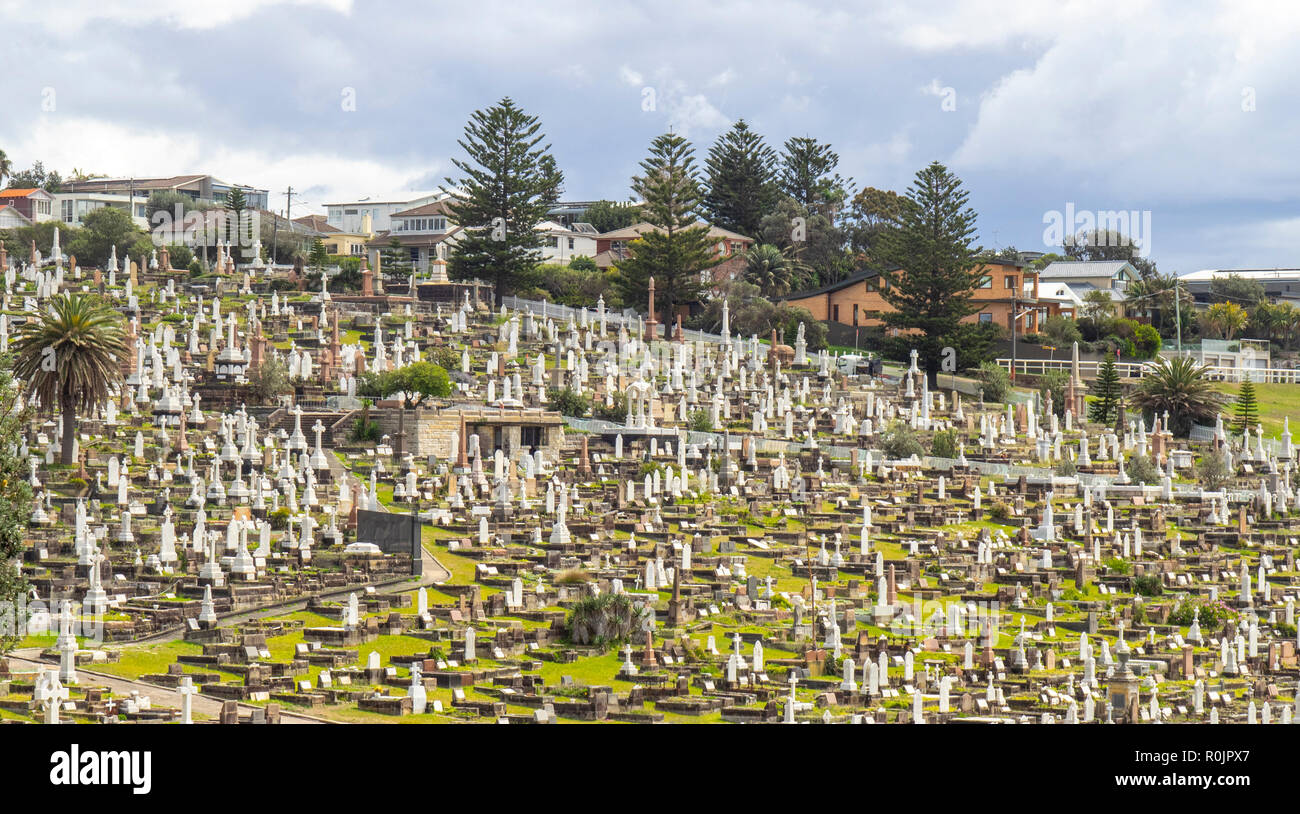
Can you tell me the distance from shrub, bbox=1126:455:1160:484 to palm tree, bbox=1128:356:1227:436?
28.1 feet

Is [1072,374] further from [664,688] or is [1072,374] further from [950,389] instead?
[664,688]

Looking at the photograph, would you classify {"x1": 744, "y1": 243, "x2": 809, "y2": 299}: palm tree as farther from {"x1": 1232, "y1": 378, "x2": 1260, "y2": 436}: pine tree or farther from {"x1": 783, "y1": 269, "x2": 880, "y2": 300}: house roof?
{"x1": 1232, "y1": 378, "x2": 1260, "y2": 436}: pine tree

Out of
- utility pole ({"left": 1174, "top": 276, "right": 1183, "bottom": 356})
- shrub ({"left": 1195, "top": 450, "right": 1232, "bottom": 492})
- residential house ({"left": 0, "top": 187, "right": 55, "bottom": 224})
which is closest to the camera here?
shrub ({"left": 1195, "top": 450, "right": 1232, "bottom": 492})

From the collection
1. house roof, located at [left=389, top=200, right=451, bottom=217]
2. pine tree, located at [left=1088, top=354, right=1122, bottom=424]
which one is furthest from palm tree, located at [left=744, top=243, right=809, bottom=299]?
pine tree, located at [left=1088, top=354, right=1122, bottom=424]

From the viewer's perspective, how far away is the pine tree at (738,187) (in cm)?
10019

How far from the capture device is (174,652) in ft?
101

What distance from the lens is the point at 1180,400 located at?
6562 centimetres

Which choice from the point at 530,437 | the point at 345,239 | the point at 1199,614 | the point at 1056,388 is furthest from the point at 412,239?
the point at 1199,614

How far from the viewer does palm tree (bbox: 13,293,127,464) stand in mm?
46688

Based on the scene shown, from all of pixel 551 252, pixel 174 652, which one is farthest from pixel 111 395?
pixel 551 252

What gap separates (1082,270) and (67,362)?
7465 cm

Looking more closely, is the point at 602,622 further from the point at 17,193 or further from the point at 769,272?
the point at 17,193

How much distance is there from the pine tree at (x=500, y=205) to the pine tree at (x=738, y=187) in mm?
19334
